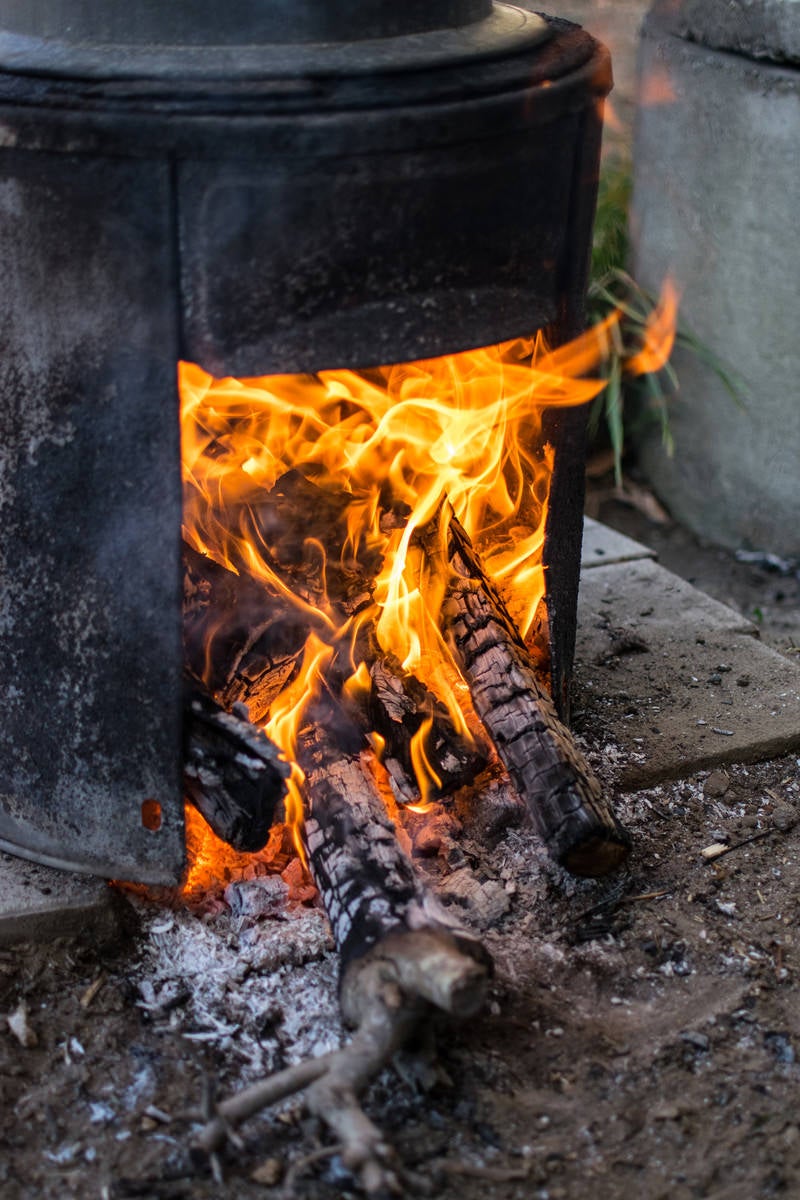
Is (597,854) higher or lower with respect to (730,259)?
lower

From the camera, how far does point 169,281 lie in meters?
1.88

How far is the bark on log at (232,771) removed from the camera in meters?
2.15

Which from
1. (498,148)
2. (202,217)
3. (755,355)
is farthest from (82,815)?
(755,355)

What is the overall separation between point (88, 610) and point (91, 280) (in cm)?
53

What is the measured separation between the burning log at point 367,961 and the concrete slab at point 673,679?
685 mm

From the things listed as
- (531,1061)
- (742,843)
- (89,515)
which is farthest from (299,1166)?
Result: (742,843)

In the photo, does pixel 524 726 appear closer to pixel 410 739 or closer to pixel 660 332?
pixel 410 739

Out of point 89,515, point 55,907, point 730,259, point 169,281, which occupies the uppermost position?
point 169,281

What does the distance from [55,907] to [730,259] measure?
2.66 meters

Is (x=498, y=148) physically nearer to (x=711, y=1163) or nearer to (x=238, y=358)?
(x=238, y=358)

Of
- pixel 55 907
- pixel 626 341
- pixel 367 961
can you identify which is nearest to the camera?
pixel 367 961

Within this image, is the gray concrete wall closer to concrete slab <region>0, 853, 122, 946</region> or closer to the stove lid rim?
the stove lid rim

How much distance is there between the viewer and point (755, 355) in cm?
381

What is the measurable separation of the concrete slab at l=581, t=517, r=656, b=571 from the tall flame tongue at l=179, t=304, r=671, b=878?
36.3 inches
